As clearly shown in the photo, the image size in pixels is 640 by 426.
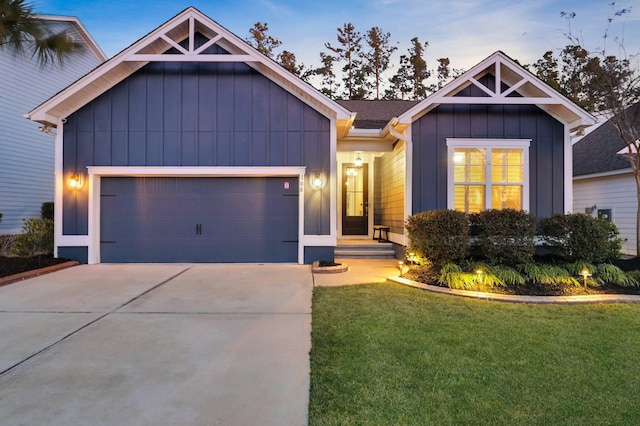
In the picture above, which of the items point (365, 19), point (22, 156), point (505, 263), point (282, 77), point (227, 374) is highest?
point (365, 19)

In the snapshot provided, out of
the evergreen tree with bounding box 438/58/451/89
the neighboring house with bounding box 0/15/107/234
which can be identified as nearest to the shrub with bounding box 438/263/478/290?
the neighboring house with bounding box 0/15/107/234

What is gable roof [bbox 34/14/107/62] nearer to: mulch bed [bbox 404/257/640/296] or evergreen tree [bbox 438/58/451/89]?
mulch bed [bbox 404/257/640/296]

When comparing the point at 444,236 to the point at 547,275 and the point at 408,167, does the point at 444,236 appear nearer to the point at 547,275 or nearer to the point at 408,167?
the point at 547,275

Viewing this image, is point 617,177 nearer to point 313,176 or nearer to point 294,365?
point 313,176

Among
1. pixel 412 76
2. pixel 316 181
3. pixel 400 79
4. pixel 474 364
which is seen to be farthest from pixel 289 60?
pixel 474 364

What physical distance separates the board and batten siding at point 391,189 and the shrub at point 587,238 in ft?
10.1

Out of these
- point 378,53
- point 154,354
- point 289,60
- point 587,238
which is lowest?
point 154,354

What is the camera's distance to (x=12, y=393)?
98.2 inches

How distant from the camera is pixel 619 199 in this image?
10031 millimetres

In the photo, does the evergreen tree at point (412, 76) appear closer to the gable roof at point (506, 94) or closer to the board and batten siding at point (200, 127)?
the gable roof at point (506, 94)

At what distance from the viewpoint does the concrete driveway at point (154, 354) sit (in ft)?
7.56

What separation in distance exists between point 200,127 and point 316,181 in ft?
9.30

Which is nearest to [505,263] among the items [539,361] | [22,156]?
[539,361]

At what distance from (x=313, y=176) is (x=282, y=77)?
222 cm
